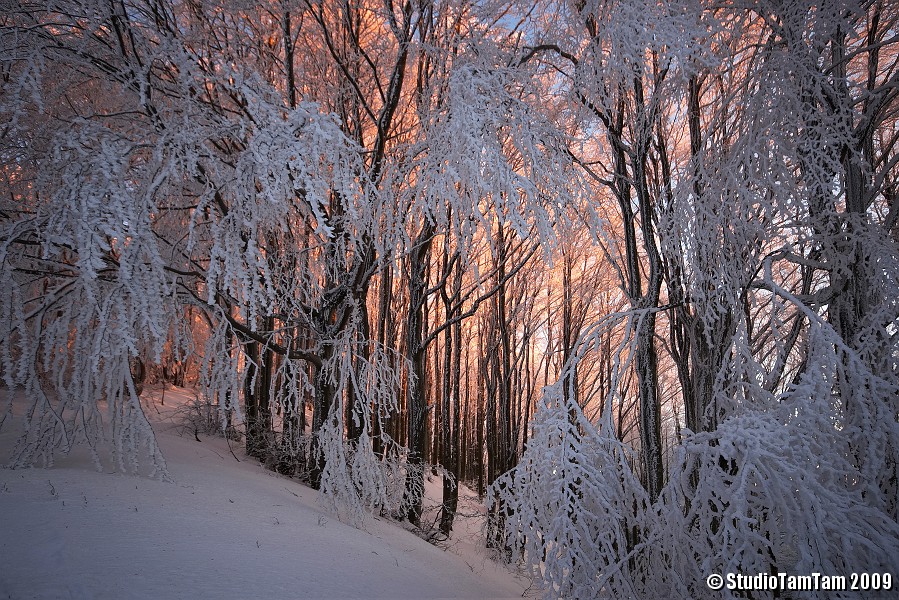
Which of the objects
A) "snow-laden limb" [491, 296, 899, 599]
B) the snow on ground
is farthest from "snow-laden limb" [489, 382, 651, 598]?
the snow on ground

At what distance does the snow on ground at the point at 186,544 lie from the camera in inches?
83.9

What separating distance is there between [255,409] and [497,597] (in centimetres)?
456

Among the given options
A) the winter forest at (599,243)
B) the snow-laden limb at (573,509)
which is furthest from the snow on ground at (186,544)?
the snow-laden limb at (573,509)

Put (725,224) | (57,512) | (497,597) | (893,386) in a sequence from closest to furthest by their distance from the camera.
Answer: (893,386), (57,512), (725,224), (497,597)

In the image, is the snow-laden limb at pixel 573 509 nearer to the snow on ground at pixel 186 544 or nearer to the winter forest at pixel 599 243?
the winter forest at pixel 599 243

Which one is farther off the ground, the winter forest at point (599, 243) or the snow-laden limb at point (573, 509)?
the winter forest at point (599, 243)

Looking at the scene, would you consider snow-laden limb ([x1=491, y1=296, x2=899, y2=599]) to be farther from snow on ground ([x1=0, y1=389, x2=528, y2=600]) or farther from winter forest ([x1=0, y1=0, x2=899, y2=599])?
snow on ground ([x1=0, y1=389, x2=528, y2=600])

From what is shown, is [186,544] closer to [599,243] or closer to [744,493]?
[744,493]

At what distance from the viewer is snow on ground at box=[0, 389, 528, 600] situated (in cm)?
213

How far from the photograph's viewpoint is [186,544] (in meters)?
2.61

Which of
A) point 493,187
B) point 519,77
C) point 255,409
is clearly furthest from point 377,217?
point 255,409

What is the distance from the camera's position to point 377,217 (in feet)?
12.6

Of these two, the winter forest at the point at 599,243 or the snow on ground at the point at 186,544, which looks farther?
the winter forest at the point at 599,243

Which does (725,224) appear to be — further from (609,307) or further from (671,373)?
(671,373)
